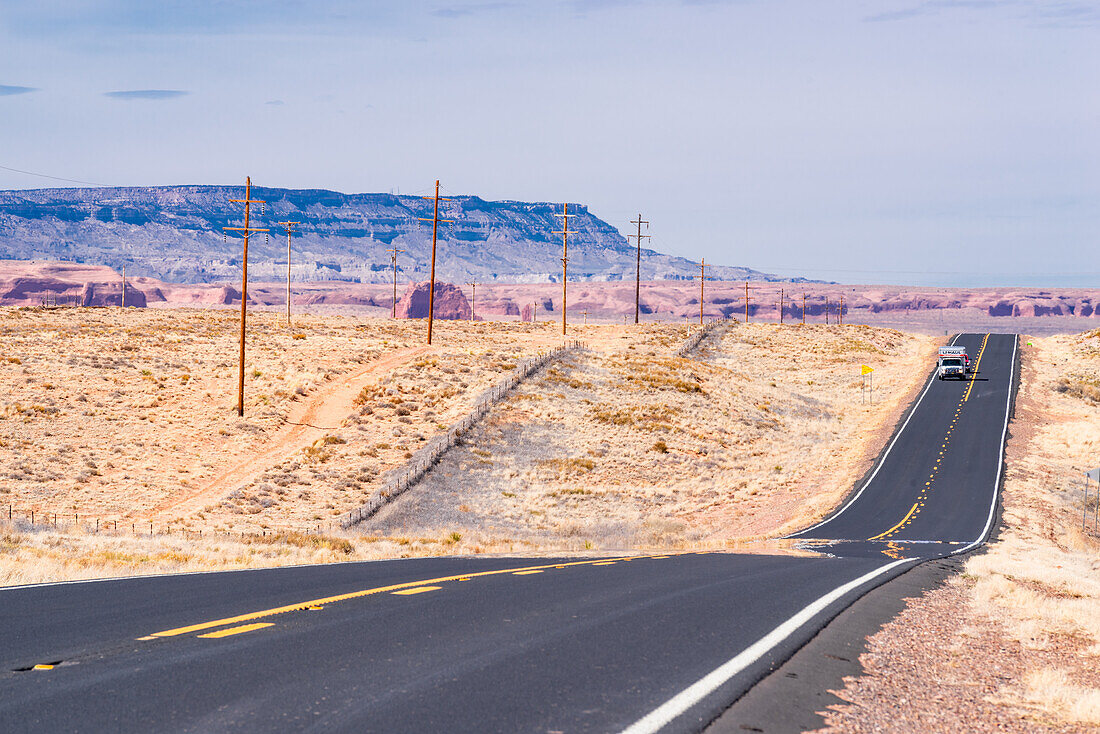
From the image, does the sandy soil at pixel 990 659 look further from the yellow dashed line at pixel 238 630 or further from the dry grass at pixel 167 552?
the dry grass at pixel 167 552

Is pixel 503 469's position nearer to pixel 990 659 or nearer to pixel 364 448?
pixel 364 448

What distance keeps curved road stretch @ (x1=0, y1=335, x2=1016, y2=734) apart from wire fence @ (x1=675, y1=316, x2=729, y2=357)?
233 feet

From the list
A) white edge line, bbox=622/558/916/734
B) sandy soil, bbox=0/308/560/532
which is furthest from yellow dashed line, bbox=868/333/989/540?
white edge line, bbox=622/558/916/734

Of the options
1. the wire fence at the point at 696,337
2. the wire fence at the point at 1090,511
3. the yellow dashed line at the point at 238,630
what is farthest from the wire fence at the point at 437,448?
the wire fence at the point at 1090,511

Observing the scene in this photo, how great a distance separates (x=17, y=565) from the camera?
572 inches

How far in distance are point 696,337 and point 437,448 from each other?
54424mm

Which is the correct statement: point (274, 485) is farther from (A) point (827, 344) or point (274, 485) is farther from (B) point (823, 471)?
(A) point (827, 344)

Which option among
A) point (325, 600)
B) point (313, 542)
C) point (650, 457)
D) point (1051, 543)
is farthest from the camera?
point (650, 457)

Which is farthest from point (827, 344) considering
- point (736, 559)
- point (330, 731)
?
point (330, 731)

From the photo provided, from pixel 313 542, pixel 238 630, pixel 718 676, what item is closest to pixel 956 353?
pixel 313 542

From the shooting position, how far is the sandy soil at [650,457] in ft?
124

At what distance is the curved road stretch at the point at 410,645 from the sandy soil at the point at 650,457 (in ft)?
47.7

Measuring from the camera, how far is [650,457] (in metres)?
49.0

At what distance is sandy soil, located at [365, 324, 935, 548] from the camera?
124 ft
